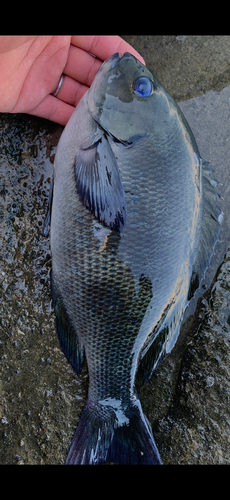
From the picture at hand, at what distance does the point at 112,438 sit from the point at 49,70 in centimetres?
183

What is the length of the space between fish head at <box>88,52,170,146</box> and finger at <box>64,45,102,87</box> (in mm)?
399

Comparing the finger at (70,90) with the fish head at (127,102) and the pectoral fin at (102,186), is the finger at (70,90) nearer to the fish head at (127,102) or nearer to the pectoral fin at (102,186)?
the fish head at (127,102)

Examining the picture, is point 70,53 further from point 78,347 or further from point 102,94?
point 78,347

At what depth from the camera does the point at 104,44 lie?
1.78 meters

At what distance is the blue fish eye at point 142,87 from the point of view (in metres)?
1.46

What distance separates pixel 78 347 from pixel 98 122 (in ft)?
3.34

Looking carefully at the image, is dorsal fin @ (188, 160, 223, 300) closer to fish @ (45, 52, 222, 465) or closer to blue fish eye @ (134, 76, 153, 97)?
fish @ (45, 52, 222, 465)

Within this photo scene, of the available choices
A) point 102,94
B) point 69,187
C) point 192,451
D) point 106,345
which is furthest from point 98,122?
point 192,451

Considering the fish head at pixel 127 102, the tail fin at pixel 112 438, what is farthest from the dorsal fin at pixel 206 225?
the tail fin at pixel 112 438

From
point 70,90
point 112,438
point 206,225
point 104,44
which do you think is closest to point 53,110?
point 70,90

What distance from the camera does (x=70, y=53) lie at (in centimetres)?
183

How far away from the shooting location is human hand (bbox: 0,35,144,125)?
1.68 metres

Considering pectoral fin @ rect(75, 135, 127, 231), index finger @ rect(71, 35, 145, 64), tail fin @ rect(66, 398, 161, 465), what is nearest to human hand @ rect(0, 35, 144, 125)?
index finger @ rect(71, 35, 145, 64)

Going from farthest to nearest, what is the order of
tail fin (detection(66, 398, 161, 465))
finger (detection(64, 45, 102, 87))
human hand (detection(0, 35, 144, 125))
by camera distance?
finger (detection(64, 45, 102, 87))
human hand (detection(0, 35, 144, 125))
tail fin (detection(66, 398, 161, 465))
